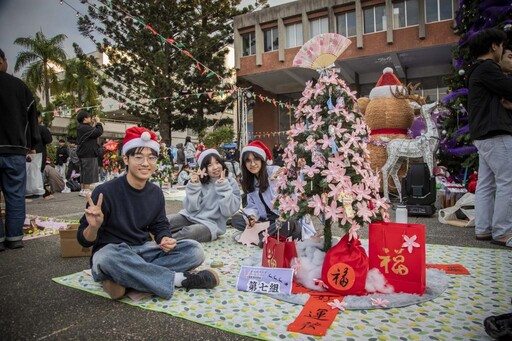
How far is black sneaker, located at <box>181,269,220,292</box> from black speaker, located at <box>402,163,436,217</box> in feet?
11.4

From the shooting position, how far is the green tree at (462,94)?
14.5ft

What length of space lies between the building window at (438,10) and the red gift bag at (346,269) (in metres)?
17.0

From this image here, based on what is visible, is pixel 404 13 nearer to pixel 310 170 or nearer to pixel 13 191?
pixel 310 170

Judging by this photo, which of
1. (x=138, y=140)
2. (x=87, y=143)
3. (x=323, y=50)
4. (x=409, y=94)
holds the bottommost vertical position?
(x=138, y=140)

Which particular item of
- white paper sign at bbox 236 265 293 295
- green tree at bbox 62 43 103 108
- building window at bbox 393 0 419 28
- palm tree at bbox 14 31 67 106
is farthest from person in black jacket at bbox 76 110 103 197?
building window at bbox 393 0 419 28

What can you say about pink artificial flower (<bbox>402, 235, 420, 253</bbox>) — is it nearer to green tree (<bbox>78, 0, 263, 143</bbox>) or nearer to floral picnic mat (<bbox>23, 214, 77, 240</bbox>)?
floral picnic mat (<bbox>23, 214, 77, 240</bbox>)

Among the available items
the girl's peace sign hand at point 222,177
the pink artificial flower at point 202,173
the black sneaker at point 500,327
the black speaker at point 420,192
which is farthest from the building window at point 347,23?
the black sneaker at point 500,327

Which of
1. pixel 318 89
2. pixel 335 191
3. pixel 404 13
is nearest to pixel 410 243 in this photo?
pixel 335 191

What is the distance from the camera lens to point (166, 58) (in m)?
15.5

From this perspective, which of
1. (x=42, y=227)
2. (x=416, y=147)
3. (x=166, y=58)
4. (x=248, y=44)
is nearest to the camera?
(x=42, y=227)

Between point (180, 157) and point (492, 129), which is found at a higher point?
point (180, 157)

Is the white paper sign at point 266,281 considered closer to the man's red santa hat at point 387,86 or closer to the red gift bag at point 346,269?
the red gift bag at point 346,269

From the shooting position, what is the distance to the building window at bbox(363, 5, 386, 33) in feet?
54.0

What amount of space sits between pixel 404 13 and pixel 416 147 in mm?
13475
